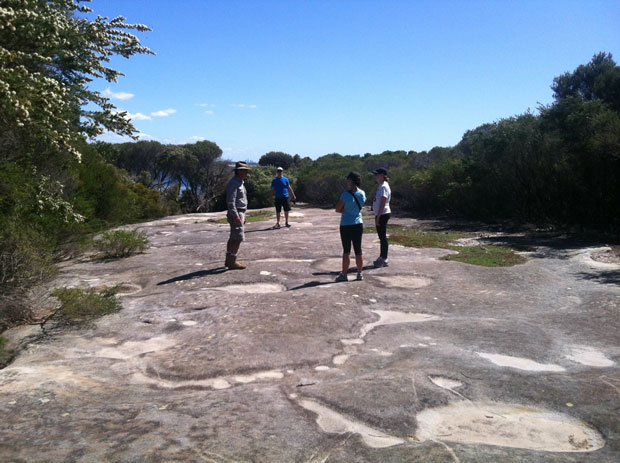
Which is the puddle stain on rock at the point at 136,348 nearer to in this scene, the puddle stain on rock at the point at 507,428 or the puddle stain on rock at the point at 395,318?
the puddle stain on rock at the point at 395,318

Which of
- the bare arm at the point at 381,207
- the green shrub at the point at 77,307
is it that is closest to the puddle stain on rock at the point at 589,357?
the bare arm at the point at 381,207

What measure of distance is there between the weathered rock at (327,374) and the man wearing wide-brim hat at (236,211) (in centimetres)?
52

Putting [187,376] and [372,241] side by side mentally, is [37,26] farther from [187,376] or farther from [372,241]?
[372,241]

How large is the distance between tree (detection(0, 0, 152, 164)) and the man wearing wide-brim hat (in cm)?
183

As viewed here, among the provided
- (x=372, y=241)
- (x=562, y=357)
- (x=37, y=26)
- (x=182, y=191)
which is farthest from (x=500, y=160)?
(x=182, y=191)

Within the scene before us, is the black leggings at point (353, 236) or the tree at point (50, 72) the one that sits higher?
the tree at point (50, 72)

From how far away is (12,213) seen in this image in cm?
593

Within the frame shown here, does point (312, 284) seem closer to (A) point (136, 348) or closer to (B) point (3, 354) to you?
(A) point (136, 348)

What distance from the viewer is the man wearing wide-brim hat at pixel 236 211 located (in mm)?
7871

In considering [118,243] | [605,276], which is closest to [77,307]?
[118,243]

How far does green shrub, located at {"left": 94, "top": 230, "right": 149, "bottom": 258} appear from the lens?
29.7 feet

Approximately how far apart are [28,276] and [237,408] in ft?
10.9

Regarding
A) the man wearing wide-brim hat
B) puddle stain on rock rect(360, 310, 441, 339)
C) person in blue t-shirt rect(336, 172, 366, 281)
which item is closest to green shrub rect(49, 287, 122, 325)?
the man wearing wide-brim hat

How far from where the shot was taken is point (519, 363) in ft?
14.2
